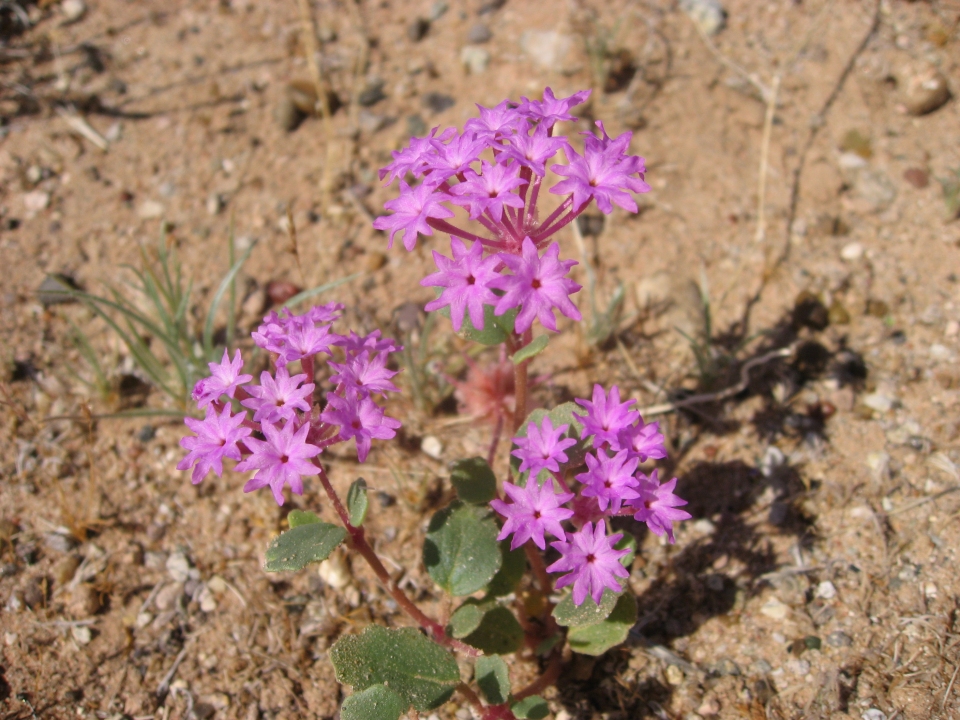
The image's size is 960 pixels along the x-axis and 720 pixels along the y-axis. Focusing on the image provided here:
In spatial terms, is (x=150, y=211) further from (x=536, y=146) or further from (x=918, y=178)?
(x=918, y=178)

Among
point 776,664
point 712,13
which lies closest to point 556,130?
point 712,13

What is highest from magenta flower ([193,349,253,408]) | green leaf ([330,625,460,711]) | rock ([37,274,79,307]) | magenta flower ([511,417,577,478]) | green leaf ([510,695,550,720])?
magenta flower ([193,349,253,408])

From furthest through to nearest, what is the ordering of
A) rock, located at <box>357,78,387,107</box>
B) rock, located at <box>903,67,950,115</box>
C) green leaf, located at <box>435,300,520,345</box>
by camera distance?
1. rock, located at <box>357,78,387,107</box>
2. rock, located at <box>903,67,950,115</box>
3. green leaf, located at <box>435,300,520,345</box>

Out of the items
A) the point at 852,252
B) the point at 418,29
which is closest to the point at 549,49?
the point at 418,29

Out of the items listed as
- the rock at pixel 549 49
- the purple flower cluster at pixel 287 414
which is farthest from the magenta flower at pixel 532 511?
the rock at pixel 549 49

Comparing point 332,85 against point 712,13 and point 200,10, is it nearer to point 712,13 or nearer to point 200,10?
point 200,10

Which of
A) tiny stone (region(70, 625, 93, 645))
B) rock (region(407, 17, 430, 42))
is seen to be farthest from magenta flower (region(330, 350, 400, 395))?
rock (region(407, 17, 430, 42))

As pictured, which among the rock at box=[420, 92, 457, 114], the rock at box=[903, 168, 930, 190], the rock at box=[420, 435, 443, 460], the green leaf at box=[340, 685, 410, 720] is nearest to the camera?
the green leaf at box=[340, 685, 410, 720]

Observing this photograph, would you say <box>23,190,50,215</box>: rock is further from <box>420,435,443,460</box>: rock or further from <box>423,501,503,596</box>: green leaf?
<box>423,501,503,596</box>: green leaf
